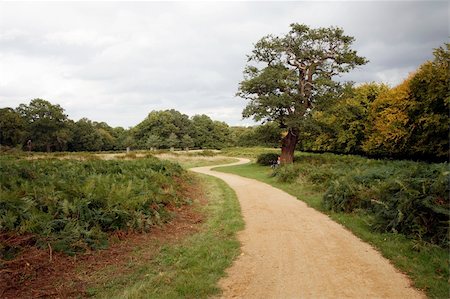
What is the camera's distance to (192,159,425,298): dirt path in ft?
18.2

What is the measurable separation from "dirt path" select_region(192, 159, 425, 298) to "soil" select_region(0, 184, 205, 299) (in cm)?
229

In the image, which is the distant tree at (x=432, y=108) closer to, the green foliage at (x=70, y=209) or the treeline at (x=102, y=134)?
the treeline at (x=102, y=134)

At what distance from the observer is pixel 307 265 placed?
6.72 m

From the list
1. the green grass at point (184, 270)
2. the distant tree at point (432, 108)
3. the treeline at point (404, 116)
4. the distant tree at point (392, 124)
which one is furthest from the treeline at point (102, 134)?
the green grass at point (184, 270)

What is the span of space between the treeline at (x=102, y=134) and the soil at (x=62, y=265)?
2678 centimetres

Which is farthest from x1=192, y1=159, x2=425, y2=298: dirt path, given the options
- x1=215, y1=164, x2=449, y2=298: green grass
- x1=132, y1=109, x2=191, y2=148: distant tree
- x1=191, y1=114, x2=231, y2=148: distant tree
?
x1=191, y1=114, x2=231, y2=148: distant tree

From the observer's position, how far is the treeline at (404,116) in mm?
26969

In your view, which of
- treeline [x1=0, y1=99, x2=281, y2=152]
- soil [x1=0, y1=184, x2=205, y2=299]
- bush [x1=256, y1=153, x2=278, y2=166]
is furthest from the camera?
treeline [x1=0, y1=99, x2=281, y2=152]

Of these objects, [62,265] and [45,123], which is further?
[45,123]

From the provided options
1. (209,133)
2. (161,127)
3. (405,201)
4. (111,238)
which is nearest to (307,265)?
(405,201)

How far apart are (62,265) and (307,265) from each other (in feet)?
16.0

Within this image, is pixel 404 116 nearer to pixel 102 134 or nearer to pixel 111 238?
pixel 111 238

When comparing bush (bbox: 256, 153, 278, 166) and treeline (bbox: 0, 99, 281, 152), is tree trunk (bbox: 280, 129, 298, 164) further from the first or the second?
bush (bbox: 256, 153, 278, 166)

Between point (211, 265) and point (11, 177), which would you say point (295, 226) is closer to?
point (211, 265)
